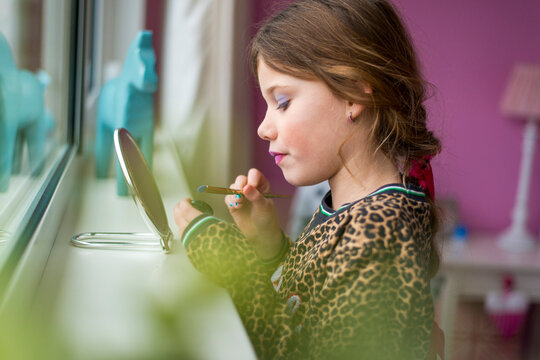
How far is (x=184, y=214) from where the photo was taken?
709 millimetres

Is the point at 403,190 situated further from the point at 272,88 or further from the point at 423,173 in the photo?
the point at 272,88

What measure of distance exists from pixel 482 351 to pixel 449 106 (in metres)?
1.15

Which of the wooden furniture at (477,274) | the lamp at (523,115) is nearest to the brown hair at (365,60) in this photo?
the wooden furniture at (477,274)

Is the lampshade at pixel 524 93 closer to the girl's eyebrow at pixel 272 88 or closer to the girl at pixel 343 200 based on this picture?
the girl at pixel 343 200

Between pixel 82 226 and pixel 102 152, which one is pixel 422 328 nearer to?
pixel 82 226

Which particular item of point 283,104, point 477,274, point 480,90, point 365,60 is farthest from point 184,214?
point 480,90

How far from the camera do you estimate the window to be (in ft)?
1.85

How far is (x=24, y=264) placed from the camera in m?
0.47

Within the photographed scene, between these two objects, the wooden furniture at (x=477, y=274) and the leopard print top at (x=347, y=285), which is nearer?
the leopard print top at (x=347, y=285)

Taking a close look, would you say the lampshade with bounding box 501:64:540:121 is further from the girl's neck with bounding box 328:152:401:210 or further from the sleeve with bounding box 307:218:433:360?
the sleeve with bounding box 307:218:433:360

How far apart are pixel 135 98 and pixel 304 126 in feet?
1.34

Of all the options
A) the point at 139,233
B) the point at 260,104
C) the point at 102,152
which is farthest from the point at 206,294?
the point at 260,104

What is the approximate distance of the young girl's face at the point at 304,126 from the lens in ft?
2.17

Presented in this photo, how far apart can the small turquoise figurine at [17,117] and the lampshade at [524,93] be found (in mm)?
2195
